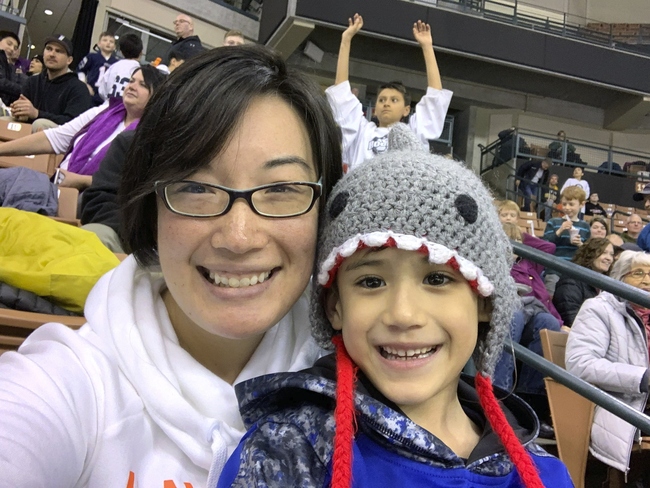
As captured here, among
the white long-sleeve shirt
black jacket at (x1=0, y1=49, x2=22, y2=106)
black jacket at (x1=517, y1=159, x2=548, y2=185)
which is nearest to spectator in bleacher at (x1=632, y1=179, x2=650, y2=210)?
black jacket at (x1=517, y1=159, x2=548, y2=185)

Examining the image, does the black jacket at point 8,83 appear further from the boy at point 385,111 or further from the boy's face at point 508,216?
the boy's face at point 508,216

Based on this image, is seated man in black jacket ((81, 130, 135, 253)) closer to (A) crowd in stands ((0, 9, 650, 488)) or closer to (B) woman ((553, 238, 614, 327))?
(A) crowd in stands ((0, 9, 650, 488))

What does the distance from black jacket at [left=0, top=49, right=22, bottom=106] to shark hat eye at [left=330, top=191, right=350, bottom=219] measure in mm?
5348

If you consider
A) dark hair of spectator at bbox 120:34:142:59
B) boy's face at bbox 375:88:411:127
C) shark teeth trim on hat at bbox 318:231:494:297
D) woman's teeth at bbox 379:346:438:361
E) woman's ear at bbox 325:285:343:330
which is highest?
dark hair of spectator at bbox 120:34:142:59

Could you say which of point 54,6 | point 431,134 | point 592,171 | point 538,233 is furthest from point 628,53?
point 54,6

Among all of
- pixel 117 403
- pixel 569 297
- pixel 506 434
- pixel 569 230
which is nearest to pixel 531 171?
pixel 569 230

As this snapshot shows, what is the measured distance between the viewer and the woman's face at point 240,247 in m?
1.01

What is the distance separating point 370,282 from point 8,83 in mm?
5695

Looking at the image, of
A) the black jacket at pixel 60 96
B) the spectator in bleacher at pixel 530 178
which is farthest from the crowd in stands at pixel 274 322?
the spectator in bleacher at pixel 530 178

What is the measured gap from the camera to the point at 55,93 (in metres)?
4.64

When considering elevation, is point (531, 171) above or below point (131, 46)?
below

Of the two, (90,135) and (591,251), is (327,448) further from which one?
(591,251)

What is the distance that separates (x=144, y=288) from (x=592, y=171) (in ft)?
44.6

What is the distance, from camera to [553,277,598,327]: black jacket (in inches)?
162
